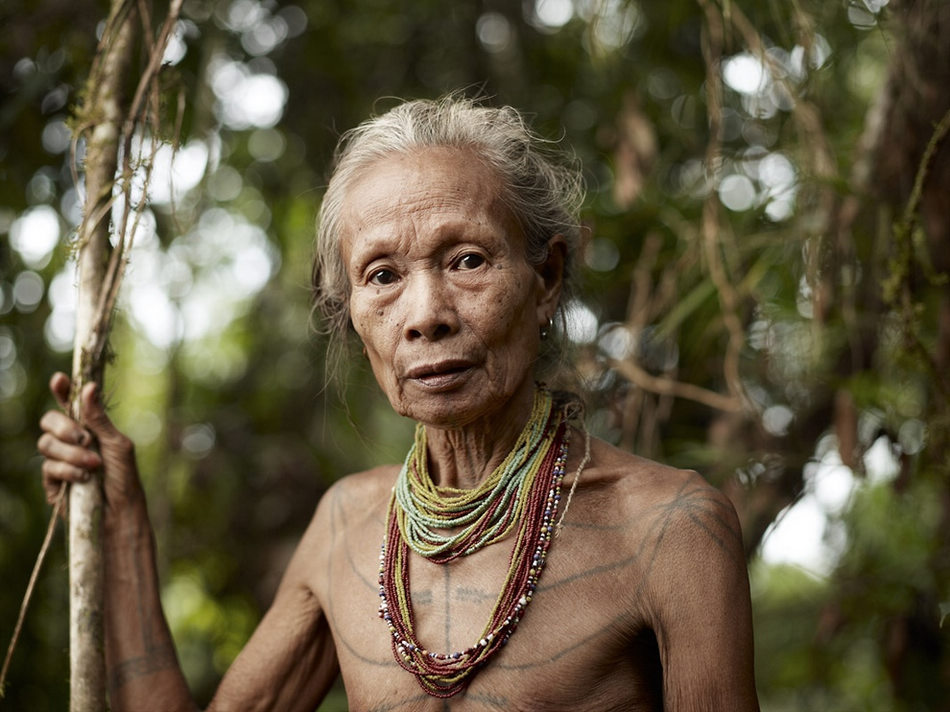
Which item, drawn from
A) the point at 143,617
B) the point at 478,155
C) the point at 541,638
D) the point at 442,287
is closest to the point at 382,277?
the point at 442,287

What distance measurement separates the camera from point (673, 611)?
1.72m

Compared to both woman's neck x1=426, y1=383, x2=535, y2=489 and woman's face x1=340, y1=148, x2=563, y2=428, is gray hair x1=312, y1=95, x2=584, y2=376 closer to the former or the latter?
woman's face x1=340, y1=148, x2=563, y2=428

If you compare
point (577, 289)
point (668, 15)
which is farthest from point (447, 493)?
point (668, 15)

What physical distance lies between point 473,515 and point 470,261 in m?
0.49

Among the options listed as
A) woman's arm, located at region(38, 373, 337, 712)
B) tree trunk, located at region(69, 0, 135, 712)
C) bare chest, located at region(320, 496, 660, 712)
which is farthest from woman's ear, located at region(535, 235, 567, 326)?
tree trunk, located at region(69, 0, 135, 712)

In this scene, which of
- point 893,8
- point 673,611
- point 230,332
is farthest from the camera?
point 230,332

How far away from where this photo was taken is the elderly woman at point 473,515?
1771 mm

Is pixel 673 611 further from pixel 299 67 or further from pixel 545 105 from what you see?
pixel 299 67

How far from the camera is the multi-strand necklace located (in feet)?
5.96

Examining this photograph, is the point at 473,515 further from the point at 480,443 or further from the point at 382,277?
the point at 382,277

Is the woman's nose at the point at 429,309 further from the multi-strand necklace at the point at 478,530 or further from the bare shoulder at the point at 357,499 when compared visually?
the bare shoulder at the point at 357,499

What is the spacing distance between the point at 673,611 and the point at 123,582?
46.6 inches

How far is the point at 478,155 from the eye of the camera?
195 cm

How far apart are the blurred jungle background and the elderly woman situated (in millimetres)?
327
